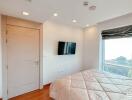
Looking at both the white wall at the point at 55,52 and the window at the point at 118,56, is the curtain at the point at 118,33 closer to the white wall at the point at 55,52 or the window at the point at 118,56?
the window at the point at 118,56

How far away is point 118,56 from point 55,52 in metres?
2.34

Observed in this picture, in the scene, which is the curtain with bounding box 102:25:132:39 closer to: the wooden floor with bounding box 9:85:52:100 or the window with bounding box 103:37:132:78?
the window with bounding box 103:37:132:78

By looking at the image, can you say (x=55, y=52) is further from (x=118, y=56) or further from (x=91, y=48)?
(x=118, y=56)

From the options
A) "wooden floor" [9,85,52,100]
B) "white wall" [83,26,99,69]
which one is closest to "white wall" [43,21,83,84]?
"white wall" [83,26,99,69]

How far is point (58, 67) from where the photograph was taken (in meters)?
3.90

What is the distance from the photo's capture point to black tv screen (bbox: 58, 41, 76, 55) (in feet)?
12.4

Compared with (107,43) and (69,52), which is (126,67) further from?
(69,52)

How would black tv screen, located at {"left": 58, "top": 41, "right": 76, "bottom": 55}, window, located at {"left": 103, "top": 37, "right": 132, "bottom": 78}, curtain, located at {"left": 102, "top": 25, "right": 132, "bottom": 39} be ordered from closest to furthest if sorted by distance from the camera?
curtain, located at {"left": 102, "top": 25, "right": 132, "bottom": 39}, window, located at {"left": 103, "top": 37, "right": 132, "bottom": 78}, black tv screen, located at {"left": 58, "top": 41, "right": 76, "bottom": 55}

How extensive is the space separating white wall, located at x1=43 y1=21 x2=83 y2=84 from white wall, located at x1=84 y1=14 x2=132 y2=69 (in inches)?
15.1

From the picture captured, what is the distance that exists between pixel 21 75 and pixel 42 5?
215 centimetres

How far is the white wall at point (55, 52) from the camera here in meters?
3.54

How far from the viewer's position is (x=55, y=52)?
3.78 m

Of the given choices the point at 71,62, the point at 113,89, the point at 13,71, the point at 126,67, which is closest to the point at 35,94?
the point at 13,71

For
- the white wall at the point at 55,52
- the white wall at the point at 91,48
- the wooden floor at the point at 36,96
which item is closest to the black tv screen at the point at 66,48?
the white wall at the point at 55,52
